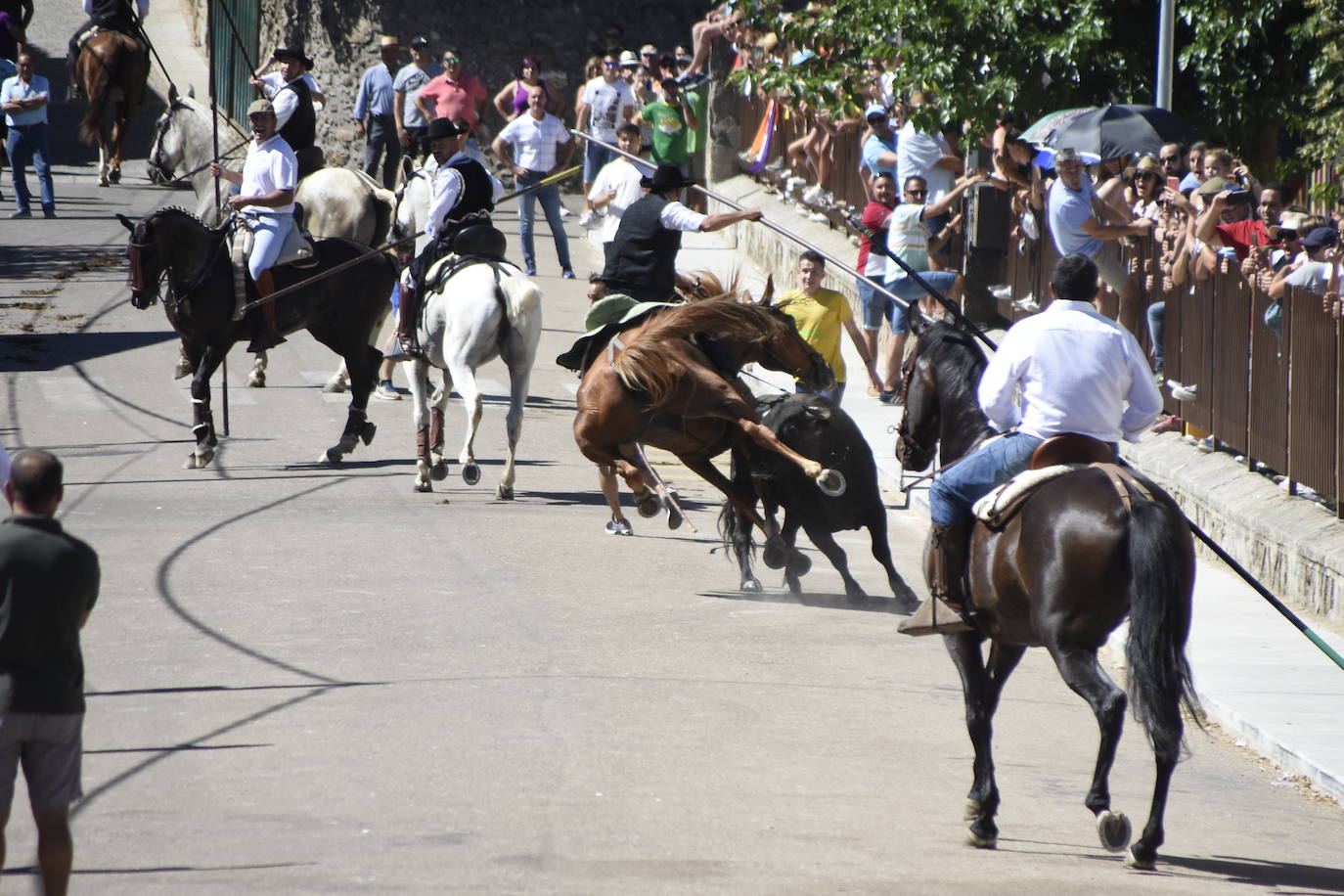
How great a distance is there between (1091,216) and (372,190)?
760cm

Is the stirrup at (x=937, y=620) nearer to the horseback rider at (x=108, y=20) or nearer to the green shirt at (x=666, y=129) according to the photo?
the green shirt at (x=666, y=129)

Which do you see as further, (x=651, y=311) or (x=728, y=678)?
(x=651, y=311)

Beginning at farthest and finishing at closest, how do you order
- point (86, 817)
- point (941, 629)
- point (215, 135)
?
1. point (215, 135)
2. point (941, 629)
3. point (86, 817)

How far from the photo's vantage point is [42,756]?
600 centimetres

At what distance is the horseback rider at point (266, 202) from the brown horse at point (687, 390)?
480 centimetres

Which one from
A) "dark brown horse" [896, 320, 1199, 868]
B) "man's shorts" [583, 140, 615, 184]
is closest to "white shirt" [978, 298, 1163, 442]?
"dark brown horse" [896, 320, 1199, 868]

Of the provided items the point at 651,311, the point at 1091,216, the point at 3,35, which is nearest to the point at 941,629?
the point at 651,311

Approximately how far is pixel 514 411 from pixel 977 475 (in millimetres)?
6961

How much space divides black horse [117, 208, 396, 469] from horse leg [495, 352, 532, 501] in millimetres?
1738

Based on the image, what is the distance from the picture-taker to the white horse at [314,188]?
1945cm

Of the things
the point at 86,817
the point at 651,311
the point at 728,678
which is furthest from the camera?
the point at 651,311

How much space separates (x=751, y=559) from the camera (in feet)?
41.2

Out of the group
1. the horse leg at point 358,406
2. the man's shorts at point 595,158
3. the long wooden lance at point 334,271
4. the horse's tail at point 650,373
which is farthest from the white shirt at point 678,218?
the man's shorts at point 595,158

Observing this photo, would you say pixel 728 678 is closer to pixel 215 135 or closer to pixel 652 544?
pixel 652 544
